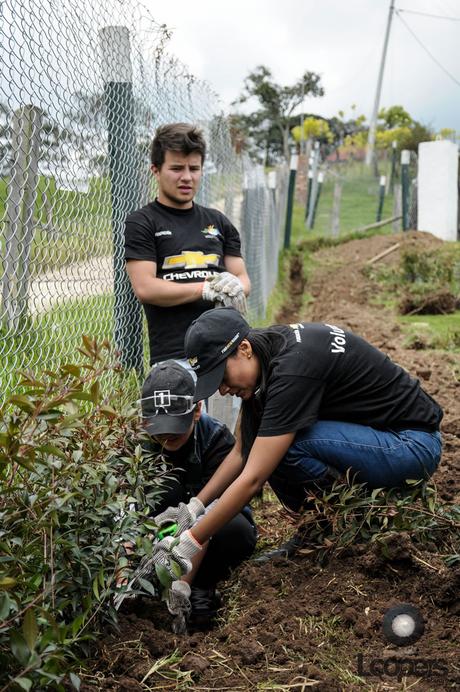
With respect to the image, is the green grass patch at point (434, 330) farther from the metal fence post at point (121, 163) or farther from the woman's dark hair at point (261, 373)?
the woman's dark hair at point (261, 373)

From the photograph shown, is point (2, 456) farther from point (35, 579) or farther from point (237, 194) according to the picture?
point (237, 194)

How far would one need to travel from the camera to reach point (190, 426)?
3348 mm

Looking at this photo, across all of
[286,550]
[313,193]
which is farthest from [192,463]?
[313,193]

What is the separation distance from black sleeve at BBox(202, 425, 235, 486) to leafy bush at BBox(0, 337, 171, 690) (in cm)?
96

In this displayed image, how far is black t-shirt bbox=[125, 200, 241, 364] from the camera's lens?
13.3 feet

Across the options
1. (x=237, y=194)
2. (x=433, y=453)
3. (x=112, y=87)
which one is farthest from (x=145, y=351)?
(x=237, y=194)

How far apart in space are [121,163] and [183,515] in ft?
6.21

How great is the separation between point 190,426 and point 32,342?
68 cm

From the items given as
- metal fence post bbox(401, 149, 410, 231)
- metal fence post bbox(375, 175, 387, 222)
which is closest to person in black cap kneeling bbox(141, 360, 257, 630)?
metal fence post bbox(401, 149, 410, 231)

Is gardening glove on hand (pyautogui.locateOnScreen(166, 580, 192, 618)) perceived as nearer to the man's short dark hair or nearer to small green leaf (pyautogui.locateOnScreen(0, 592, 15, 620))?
small green leaf (pyautogui.locateOnScreen(0, 592, 15, 620))

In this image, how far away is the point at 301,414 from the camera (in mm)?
3154

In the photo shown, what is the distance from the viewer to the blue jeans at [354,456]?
3330 millimetres

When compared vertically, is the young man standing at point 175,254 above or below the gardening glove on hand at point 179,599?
above

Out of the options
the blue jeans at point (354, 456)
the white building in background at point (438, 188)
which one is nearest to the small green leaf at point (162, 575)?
the blue jeans at point (354, 456)
